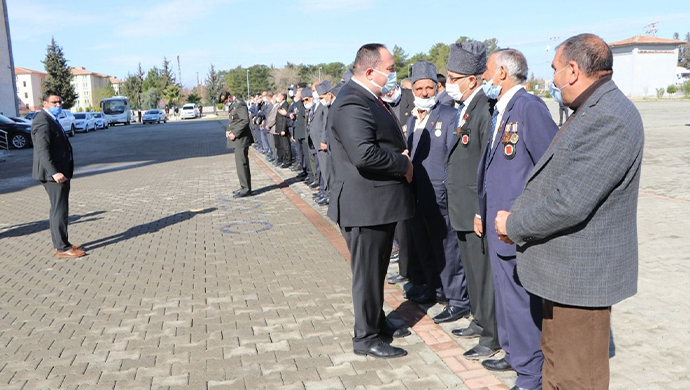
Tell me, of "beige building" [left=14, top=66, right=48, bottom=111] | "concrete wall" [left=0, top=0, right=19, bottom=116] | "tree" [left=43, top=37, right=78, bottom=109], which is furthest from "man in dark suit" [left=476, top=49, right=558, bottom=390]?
"beige building" [left=14, top=66, right=48, bottom=111]

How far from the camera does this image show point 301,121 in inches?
487

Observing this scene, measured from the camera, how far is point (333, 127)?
3.87 metres

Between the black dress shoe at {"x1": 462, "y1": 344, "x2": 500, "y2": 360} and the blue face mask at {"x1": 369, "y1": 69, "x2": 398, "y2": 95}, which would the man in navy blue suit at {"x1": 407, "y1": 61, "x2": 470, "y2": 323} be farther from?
the blue face mask at {"x1": 369, "y1": 69, "x2": 398, "y2": 95}

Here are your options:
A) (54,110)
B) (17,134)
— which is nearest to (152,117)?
(17,134)

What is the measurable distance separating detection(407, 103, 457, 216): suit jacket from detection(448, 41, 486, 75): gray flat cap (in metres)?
0.52

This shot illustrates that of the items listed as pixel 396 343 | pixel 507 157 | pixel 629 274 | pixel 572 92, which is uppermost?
pixel 572 92

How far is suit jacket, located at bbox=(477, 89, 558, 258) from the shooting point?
329 centimetres

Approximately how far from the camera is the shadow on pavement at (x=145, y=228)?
7832 mm

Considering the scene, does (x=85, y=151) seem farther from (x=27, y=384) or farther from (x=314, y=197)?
(x=27, y=384)

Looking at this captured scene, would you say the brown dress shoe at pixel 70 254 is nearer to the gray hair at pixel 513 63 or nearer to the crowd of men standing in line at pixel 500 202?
the crowd of men standing in line at pixel 500 202

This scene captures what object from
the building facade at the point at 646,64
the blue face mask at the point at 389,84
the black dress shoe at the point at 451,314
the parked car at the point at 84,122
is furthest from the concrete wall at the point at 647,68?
the blue face mask at the point at 389,84

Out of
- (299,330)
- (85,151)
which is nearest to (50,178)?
(299,330)

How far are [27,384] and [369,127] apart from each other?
2718 mm

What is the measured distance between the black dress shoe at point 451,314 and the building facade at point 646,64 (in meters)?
82.7
